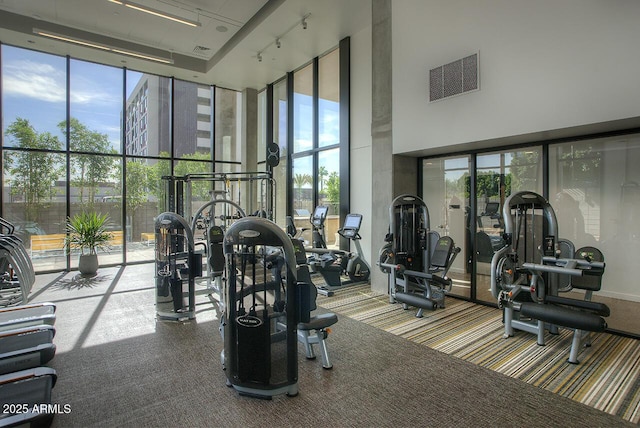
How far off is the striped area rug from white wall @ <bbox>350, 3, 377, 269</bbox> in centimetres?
201

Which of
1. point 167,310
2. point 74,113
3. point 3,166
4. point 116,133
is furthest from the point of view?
point 116,133

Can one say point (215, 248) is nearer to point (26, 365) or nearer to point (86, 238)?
point (26, 365)

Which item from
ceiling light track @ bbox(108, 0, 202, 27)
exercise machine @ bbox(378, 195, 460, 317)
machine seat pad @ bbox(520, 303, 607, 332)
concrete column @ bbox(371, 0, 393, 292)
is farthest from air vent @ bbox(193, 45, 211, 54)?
machine seat pad @ bbox(520, 303, 607, 332)

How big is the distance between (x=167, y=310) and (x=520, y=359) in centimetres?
402

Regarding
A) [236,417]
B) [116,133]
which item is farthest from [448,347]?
[116,133]

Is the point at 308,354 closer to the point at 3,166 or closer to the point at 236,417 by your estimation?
the point at 236,417

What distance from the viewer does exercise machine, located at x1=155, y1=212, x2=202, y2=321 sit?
172 inches

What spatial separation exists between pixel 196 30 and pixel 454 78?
5248 mm

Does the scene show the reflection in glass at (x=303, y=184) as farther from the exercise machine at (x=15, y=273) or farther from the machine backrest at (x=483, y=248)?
the exercise machine at (x=15, y=273)

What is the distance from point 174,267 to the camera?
441 centimetres

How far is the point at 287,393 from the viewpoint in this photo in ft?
8.71

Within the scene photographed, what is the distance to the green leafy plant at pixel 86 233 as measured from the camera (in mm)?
7195

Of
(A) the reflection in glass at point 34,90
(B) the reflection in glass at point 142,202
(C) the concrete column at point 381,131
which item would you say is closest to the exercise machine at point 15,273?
(B) the reflection in glass at point 142,202

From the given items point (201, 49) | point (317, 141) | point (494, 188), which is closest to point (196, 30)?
point (201, 49)
